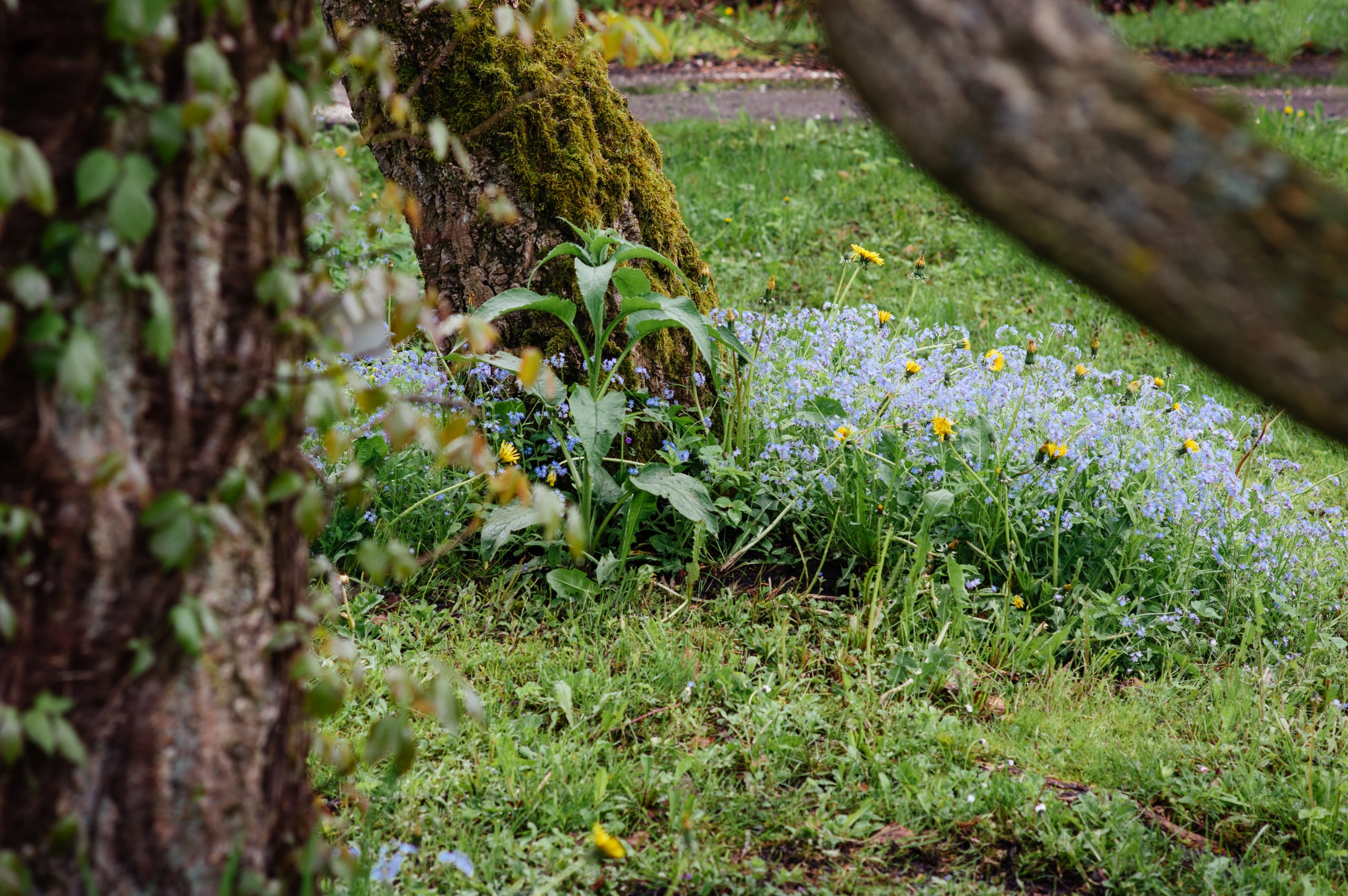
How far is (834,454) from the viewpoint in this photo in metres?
3.07

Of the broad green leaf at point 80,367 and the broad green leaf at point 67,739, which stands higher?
the broad green leaf at point 80,367

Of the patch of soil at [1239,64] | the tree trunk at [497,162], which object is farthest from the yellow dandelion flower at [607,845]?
the patch of soil at [1239,64]

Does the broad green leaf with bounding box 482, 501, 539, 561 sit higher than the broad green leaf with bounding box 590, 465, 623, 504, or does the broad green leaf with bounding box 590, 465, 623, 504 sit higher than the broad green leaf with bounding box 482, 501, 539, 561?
the broad green leaf with bounding box 590, 465, 623, 504

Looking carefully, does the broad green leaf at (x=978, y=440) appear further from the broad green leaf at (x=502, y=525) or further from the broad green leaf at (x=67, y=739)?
the broad green leaf at (x=67, y=739)

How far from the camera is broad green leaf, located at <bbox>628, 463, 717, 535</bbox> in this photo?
2.79 m

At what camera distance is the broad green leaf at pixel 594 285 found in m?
2.72

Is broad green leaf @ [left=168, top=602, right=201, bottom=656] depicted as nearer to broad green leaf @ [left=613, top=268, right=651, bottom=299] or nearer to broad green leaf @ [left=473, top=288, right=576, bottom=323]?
broad green leaf @ [left=473, top=288, right=576, bottom=323]

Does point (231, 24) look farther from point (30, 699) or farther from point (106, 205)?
point (30, 699)

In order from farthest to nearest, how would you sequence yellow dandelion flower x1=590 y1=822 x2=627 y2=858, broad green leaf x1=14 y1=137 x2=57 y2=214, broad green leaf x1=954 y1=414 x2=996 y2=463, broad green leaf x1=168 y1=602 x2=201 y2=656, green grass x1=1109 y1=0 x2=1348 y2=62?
green grass x1=1109 y1=0 x2=1348 y2=62, broad green leaf x1=954 y1=414 x2=996 y2=463, yellow dandelion flower x1=590 y1=822 x2=627 y2=858, broad green leaf x1=168 y1=602 x2=201 y2=656, broad green leaf x1=14 y1=137 x2=57 y2=214

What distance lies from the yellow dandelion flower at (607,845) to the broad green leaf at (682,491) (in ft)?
3.56

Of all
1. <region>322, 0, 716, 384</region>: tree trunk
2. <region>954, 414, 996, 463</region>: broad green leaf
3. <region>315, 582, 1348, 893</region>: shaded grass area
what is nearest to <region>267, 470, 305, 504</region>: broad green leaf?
<region>315, 582, 1348, 893</region>: shaded grass area

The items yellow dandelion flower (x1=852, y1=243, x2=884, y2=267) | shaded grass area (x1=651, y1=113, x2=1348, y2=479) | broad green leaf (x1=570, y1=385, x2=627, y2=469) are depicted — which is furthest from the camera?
shaded grass area (x1=651, y1=113, x2=1348, y2=479)

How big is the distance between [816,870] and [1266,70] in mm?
10854

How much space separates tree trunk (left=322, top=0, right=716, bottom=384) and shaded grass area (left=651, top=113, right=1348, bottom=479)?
75.0 inches
